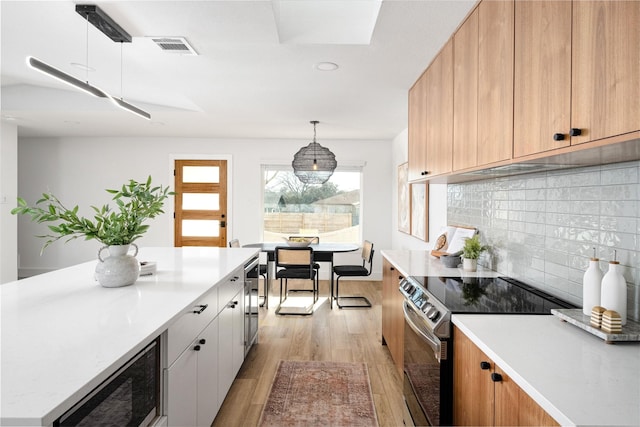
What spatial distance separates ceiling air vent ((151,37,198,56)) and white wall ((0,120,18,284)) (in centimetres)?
426

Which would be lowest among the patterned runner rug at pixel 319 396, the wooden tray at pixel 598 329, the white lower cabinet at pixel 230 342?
the patterned runner rug at pixel 319 396

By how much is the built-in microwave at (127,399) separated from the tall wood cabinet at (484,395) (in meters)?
1.14

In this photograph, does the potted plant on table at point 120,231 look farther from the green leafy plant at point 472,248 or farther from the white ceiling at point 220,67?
the green leafy plant at point 472,248

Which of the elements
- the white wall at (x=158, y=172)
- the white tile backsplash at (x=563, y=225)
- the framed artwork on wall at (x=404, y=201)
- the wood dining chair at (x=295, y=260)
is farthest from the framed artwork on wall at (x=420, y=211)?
the white wall at (x=158, y=172)

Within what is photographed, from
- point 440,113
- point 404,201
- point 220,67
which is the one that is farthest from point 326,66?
point 404,201

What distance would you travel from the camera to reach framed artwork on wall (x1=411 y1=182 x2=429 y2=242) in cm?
433

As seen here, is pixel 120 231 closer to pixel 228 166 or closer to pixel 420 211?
pixel 420 211

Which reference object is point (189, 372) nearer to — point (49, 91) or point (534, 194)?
point (534, 194)

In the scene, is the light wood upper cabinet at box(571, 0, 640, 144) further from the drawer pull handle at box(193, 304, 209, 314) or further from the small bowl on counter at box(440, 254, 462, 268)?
the drawer pull handle at box(193, 304, 209, 314)

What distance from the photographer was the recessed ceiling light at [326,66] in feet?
9.90

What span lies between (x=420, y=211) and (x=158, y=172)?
14.7 ft

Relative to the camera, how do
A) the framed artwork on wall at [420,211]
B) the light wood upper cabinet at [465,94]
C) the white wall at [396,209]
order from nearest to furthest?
the light wood upper cabinet at [465,94], the white wall at [396,209], the framed artwork on wall at [420,211]

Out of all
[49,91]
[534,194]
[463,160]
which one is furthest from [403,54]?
[49,91]

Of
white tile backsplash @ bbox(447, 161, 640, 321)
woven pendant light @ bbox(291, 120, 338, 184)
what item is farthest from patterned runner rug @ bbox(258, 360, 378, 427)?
woven pendant light @ bbox(291, 120, 338, 184)
